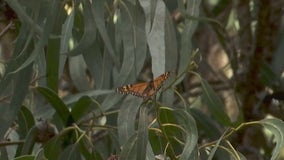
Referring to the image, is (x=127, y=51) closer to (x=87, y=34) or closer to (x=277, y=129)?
(x=87, y=34)

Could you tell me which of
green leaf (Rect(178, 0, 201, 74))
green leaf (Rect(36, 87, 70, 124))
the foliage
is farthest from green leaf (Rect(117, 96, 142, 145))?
green leaf (Rect(36, 87, 70, 124))

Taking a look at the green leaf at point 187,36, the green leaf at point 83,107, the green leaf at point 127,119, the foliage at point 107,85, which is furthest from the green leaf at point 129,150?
the green leaf at point 83,107

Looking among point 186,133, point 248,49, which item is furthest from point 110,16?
point 248,49

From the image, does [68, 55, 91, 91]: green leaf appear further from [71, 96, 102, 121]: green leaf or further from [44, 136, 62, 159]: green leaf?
[44, 136, 62, 159]: green leaf

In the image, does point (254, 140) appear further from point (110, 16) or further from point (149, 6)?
point (149, 6)

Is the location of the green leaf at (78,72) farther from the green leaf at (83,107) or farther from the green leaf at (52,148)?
the green leaf at (52,148)
